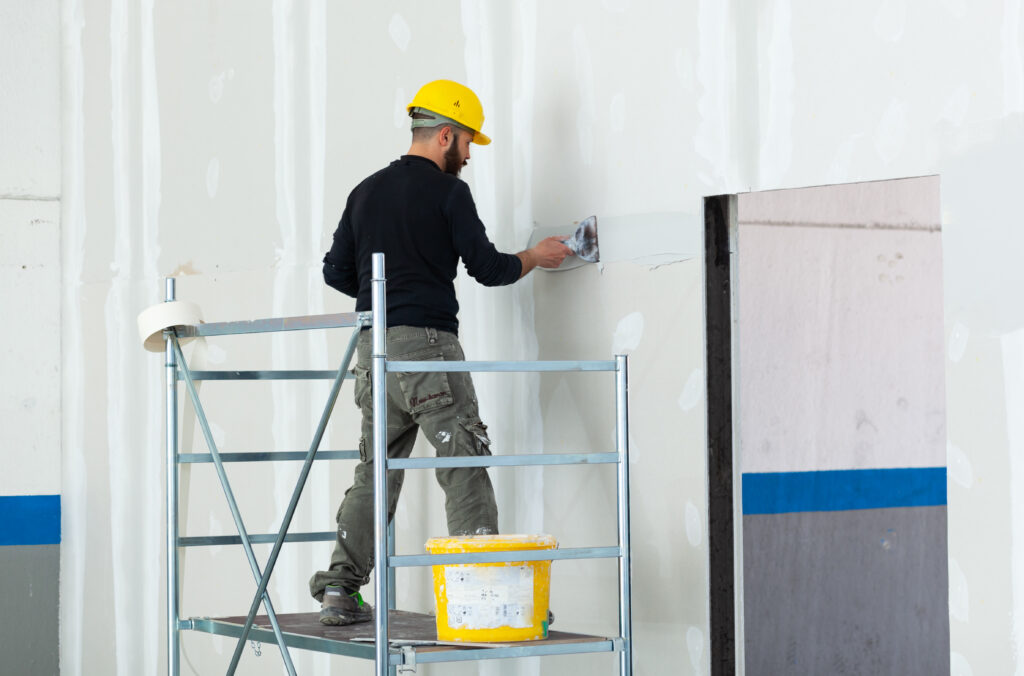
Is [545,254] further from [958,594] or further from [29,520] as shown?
[29,520]

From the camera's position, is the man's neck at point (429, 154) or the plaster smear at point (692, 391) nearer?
the plaster smear at point (692, 391)

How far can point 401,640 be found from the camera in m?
3.55

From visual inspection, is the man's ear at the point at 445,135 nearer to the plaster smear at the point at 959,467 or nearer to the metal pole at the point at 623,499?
the metal pole at the point at 623,499

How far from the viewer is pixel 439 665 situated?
464 centimetres

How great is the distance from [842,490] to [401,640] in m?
2.56

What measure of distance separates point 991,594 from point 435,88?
2043mm

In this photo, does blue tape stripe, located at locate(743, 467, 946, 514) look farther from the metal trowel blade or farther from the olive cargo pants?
the olive cargo pants

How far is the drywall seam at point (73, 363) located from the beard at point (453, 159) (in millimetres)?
2581

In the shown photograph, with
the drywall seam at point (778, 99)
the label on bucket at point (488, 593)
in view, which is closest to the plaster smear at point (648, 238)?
the drywall seam at point (778, 99)

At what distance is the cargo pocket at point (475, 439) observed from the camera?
152 inches

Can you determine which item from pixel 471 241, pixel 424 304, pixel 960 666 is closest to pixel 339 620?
pixel 424 304

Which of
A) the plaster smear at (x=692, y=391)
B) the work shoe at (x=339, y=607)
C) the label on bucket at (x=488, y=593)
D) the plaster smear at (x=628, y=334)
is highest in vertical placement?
the plaster smear at (x=628, y=334)

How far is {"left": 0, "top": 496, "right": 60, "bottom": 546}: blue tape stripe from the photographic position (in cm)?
605

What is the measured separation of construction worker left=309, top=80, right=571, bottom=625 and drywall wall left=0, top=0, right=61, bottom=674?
2.56m
